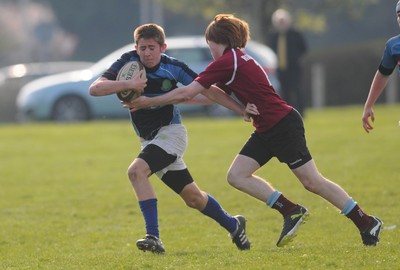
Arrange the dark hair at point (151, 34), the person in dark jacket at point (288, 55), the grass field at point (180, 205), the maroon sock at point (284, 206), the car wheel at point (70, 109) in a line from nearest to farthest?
the grass field at point (180, 205) → the dark hair at point (151, 34) → the maroon sock at point (284, 206) → the person in dark jacket at point (288, 55) → the car wheel at point (70, 109)

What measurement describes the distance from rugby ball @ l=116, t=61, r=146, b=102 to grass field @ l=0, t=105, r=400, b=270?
120 centimetres

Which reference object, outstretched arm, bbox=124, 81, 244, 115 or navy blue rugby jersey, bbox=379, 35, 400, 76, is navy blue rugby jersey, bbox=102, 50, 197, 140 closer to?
outstretched arm, bbox=124, 81, 244, 115

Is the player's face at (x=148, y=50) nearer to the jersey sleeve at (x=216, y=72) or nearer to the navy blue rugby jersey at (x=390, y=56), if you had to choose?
the jersey sleeve at (x=216, y=72)

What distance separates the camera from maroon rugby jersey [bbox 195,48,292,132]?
771 cm

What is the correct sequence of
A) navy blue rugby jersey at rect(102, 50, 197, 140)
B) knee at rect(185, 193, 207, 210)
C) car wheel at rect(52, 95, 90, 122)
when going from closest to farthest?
navy blue rugby jersey at rect(102, 50, 197, 140), knee at rect(185, 193, 207, 210), car wheel at rect(52, 95, 90, 122)

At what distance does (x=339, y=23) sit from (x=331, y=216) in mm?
49256

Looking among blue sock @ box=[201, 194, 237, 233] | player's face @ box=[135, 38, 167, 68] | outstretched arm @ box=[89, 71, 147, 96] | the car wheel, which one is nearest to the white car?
the car wheel

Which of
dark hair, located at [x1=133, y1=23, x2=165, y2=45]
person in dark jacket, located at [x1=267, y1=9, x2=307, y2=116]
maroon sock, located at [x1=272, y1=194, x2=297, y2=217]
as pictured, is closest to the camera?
dark hair, located at [x1=133, y1=23, x2=165, y2=45]

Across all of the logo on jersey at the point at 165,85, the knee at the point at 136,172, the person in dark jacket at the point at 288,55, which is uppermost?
the logo on jersey at the point at 165,85

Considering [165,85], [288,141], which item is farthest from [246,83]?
[165,85]

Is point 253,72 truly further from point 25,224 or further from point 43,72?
point 43,72

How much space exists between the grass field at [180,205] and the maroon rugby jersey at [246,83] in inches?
40.7

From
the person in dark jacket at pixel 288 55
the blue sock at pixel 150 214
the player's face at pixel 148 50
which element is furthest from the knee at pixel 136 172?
the person in dark jacket at pixel 288 55

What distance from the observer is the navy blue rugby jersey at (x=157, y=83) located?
8023 millimetres
